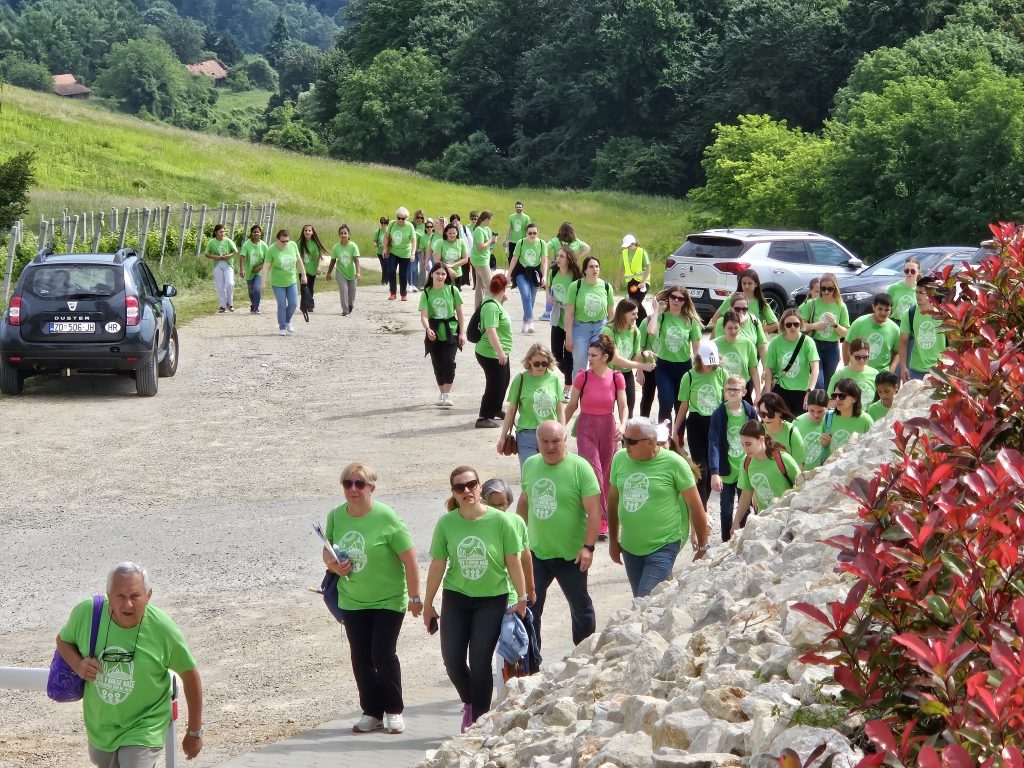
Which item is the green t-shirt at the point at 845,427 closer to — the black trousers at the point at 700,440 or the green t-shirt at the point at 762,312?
the black trousers at the point at 700,440

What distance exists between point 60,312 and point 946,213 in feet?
83.4

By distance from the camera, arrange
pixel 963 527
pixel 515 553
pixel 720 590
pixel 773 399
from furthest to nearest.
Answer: pixel 773 399, pixel 515 553, pixel 720 590, pixel 963 527

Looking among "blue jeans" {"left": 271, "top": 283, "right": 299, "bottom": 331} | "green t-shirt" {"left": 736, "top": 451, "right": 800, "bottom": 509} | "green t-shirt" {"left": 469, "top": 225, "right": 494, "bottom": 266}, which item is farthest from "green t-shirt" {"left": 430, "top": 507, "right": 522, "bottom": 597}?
"green t-shirt" {"left": 469, "top": 225, "right": 494, "bottom": 266}

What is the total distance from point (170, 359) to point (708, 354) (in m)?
9.69

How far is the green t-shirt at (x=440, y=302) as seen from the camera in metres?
16.5

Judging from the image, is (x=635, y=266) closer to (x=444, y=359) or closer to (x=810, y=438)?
(x=444, y=359)

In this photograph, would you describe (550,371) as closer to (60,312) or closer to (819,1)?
(60,312)

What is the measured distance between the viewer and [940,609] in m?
3.54

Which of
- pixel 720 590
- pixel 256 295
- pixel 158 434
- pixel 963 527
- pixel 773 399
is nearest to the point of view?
pixel 963 527

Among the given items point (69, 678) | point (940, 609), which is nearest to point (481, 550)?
point (69, 678)

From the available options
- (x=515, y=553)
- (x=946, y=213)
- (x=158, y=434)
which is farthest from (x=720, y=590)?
(x=946, y=213)

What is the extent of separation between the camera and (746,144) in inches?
1779

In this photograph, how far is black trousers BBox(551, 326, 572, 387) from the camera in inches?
679

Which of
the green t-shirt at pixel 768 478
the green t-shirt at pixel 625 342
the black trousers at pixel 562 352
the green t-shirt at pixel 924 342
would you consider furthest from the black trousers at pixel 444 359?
the green t-shirt at pixel 768 478
